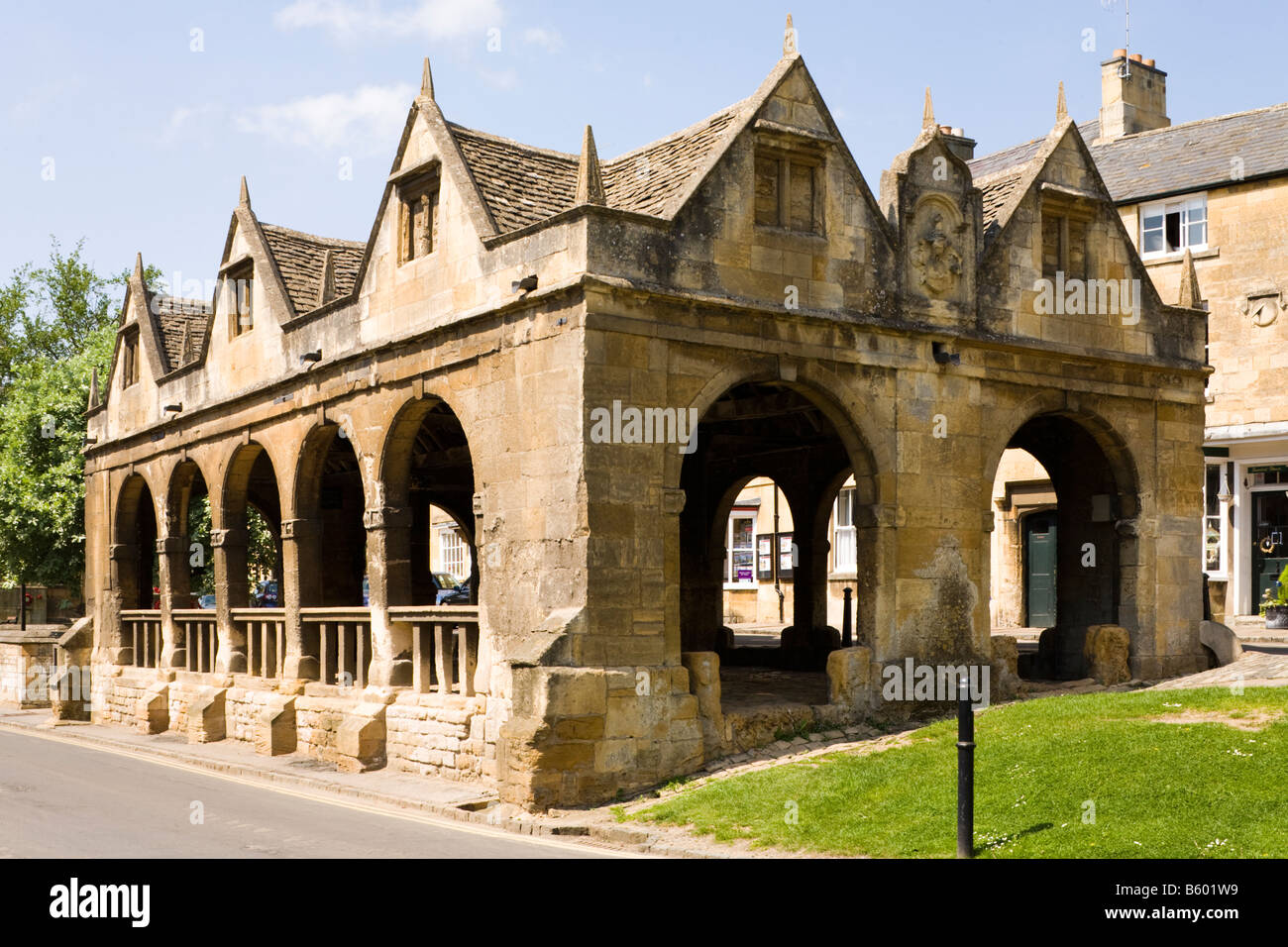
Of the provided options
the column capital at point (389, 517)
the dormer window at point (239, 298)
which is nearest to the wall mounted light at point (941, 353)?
the column capital at point (389, 517)

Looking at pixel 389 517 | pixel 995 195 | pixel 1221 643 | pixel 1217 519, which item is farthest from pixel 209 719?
pixel 1217 519

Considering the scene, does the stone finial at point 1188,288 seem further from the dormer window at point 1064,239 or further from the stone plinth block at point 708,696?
the stone plinth block at point 708,696

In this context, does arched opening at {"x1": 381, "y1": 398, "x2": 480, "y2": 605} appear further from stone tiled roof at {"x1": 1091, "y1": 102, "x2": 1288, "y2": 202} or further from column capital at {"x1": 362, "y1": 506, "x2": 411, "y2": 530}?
stone tiled roof at {"x1": 1091, "y1": 102, "x2": 1288, "y2": 202}

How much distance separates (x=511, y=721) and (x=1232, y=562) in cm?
1876

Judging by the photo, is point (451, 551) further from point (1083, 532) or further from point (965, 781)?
point (965, 781)

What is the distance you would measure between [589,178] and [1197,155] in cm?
2025

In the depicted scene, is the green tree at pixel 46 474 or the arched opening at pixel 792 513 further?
the green tree at pixel 46 474

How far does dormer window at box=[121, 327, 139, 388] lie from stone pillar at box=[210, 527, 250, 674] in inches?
247

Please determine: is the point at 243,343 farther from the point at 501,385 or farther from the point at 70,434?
the point at 70,434

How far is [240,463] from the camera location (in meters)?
22.4

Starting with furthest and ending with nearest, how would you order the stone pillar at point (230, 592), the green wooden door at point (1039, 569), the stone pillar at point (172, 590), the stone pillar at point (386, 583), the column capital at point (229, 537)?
the green wooden door at point (1039, 569) < the stone pillar at point (172, 590) < the column capital at point (229, 537) < the stone pillar at point (230, 592) < the stone pillar at point (386, 583)

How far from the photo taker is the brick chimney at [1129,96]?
1316 inches

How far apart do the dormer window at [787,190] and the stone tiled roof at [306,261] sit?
7948 millimetres
